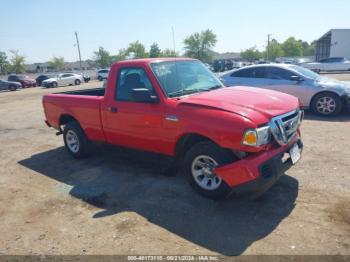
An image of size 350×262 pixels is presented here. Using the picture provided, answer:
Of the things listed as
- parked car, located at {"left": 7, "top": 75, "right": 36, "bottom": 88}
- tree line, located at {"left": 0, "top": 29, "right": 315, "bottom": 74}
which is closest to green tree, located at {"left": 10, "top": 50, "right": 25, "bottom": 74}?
tree line, located at {"left": 0, "top": 29, "right": 315, "bottom": 74}

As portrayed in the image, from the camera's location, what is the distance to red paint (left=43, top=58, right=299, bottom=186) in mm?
3666

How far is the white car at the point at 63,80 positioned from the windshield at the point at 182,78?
3095cm

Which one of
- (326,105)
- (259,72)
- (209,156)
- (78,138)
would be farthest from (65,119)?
(326,105)

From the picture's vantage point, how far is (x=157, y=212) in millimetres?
4070

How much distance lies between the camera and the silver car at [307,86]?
8.70 m

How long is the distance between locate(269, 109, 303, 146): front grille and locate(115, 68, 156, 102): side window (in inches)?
72.1

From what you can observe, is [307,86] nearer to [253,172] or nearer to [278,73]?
[278,73]

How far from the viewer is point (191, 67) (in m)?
5.23

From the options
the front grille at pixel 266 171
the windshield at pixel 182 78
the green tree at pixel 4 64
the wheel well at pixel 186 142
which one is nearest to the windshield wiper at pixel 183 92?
the windshield at pixel 182 78

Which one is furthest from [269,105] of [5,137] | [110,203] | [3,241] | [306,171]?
[5,137]

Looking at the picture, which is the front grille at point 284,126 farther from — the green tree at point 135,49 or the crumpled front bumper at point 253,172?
the green tree at point 135,49

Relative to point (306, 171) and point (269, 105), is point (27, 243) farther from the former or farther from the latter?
point (306, 171)

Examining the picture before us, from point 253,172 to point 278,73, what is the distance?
668 cm

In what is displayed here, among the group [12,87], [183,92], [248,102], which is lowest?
[12,87]
